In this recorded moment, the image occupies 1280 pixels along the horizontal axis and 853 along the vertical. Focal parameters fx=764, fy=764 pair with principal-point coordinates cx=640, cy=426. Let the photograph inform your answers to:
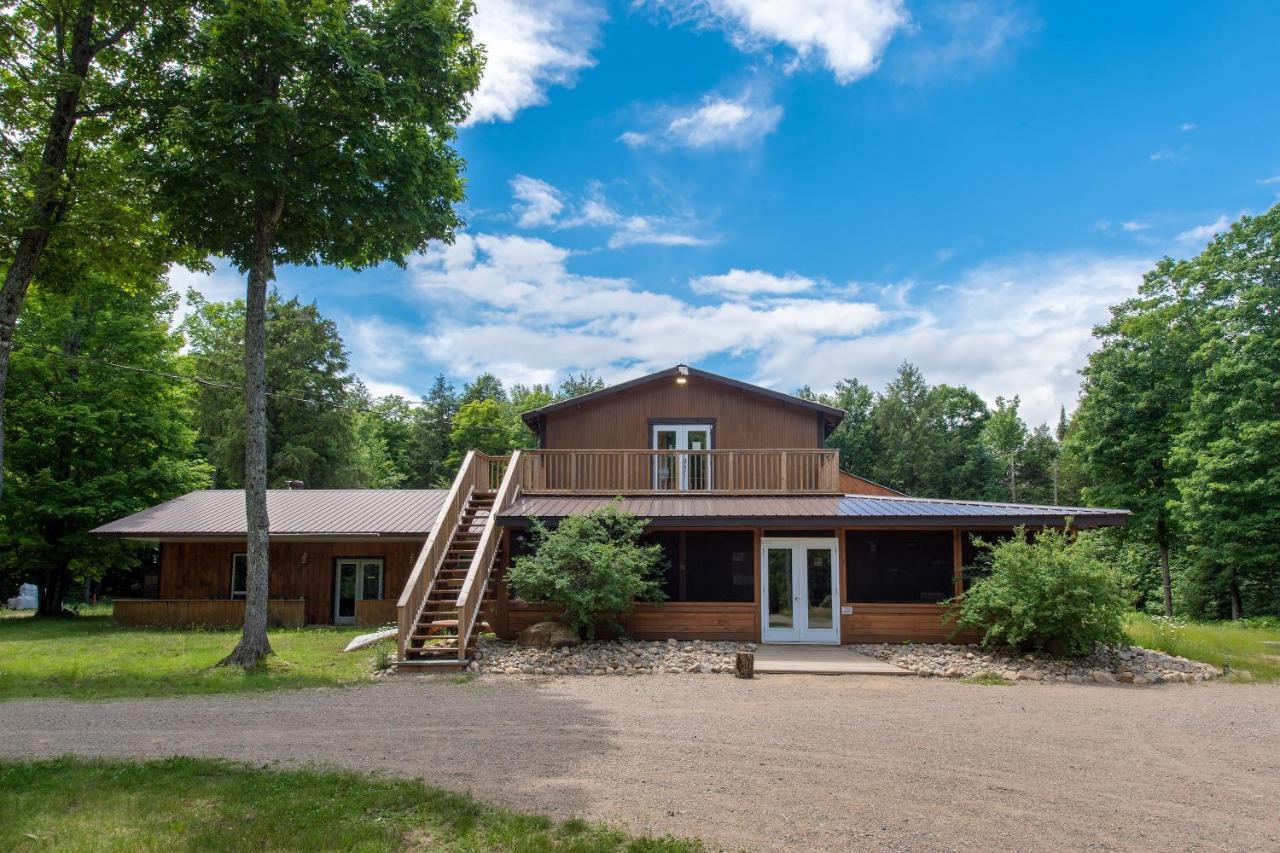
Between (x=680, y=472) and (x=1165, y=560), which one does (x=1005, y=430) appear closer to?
(x=1165, y=560)

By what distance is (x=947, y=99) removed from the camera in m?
18.2

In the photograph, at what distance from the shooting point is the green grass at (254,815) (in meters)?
4.70

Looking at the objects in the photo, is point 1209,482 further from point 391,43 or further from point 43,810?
point 43,810

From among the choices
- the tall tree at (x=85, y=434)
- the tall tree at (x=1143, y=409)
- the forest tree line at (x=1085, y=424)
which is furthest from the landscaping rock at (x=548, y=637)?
the tall tree at (x=1143, y=409)

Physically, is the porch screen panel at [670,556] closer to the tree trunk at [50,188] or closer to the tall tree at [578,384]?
the tree trunk at [50,188]

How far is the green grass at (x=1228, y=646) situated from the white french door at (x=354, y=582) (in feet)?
59.1

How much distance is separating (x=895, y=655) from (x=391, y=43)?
13.4m

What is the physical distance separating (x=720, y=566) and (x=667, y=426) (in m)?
4.29

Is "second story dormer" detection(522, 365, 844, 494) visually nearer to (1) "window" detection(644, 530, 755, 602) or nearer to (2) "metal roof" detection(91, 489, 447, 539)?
(1) "window" detection(644, 530, 755, 602)

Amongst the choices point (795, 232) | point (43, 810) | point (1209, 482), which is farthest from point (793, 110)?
point (43, 810)

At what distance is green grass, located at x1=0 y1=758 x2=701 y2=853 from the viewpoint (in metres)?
4.70

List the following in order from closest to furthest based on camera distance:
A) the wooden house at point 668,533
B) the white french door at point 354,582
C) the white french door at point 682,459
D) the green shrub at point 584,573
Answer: the green shrub at point 584,573, the wooden house at point 668,533, the white french door at point 682,459, the white french door at point 354,582

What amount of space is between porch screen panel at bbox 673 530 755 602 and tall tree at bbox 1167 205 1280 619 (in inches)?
621

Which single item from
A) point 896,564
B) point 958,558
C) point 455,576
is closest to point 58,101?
point 455,576
